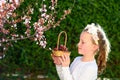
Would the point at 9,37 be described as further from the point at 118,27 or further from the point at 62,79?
the point at 62,79

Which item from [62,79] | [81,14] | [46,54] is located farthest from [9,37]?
[62,79]

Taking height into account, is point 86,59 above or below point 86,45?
below

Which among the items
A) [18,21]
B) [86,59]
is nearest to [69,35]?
[18,21]

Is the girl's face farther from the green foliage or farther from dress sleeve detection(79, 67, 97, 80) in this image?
the green foliage

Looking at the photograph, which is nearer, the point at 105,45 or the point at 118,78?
the point at 105,45

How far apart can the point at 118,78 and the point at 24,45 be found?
149 centimetres

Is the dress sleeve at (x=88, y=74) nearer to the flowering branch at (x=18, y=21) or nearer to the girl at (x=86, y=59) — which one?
the girl at (x=86, y=59)

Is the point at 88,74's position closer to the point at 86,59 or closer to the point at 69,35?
the point at 86,59

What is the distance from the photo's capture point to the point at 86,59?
389 cm

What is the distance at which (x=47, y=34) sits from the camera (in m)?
6.70

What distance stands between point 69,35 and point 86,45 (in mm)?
2970

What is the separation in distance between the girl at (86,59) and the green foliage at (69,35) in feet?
9.07

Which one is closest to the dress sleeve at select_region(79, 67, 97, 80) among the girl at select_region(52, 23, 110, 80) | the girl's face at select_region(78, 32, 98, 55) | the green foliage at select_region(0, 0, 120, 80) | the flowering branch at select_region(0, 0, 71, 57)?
the girl at select_region(52, 23, 110, 80)

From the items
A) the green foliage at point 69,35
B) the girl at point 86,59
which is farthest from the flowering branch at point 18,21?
the girl at point 86,59
